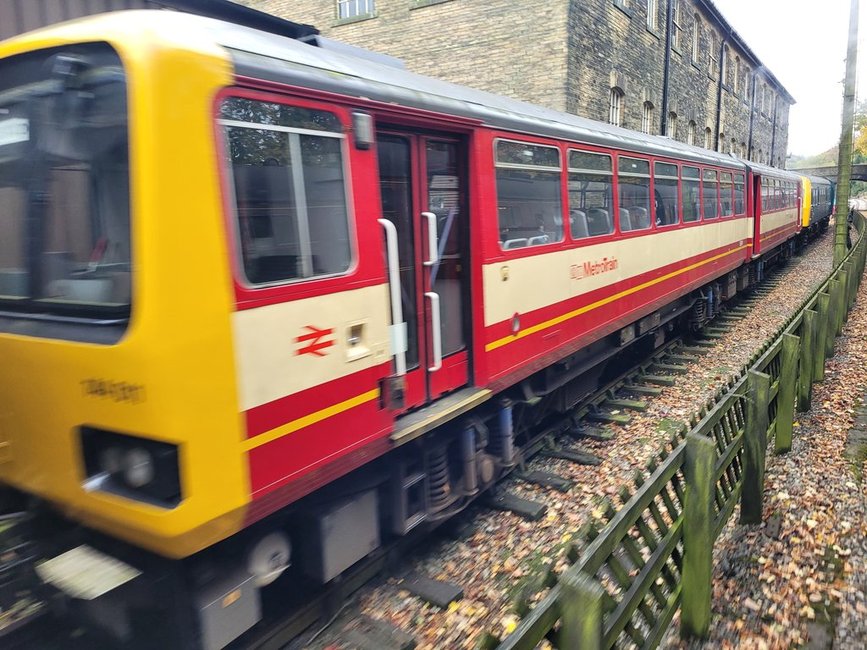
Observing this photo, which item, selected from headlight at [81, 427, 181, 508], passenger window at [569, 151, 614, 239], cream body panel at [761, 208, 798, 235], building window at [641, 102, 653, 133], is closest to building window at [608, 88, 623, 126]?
building window at [641, 102, 653, 133]

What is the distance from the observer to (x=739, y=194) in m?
12.8

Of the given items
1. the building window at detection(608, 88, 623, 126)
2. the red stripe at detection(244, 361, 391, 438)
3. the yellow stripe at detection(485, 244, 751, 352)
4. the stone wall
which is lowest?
the yellow stripe at detection(485, 244, 751, 352)

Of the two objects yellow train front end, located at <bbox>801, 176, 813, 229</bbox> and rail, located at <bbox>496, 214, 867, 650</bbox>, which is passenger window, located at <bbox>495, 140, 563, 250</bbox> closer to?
rail, located at <bbox>496, 214, 867, 650</bbox>

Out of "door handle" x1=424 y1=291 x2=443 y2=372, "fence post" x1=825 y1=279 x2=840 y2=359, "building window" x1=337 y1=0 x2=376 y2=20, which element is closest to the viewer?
"door handle" x1=424 y1=291 x2=443 y2=372

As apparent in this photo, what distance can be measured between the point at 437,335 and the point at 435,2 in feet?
40.2

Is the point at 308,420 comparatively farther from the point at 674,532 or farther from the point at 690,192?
the point at 690,192

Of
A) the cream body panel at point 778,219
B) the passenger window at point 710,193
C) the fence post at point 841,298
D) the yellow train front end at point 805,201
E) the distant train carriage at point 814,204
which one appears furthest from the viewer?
the distant train carriage at point 814,204

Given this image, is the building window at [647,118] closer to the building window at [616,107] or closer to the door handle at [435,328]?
the building window at [616,107]

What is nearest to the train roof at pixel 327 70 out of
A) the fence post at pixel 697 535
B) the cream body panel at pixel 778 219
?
the fence post at pixel 697 535

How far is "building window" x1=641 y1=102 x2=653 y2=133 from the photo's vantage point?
17.7 metres

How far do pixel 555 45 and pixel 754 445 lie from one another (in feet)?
34.3

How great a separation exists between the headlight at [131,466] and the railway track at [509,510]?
3.70ft

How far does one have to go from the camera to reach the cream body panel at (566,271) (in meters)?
4.57

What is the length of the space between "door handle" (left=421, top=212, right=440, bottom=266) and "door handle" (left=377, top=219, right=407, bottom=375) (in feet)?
1.23
